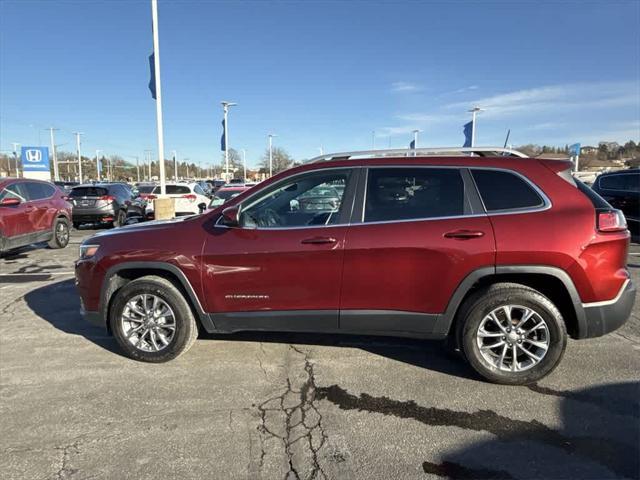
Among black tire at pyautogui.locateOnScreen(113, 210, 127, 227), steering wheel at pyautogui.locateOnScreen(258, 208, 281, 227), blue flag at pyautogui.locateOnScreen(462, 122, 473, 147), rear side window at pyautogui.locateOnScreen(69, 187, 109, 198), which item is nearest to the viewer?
steering wheel at pyautogui.locateOnScreen(258, 208, 281, 227)

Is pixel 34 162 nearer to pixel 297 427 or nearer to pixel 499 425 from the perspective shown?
pixel 297 427

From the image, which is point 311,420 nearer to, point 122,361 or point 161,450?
point 161,450

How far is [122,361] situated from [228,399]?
136cm

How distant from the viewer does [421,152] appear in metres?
3.65

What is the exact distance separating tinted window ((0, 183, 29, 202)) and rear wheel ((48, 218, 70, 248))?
3.38ft

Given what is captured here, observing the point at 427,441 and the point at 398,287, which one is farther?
the point at 398,287

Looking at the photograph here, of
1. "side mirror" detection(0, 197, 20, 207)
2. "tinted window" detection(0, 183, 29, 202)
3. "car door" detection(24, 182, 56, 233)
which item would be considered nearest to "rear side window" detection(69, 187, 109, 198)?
"car door" detection(24, 182, 56, 233)

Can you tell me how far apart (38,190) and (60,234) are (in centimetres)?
117

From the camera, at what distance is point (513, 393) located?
3.30 meters

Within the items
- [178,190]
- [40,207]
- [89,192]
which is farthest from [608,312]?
[178,190]

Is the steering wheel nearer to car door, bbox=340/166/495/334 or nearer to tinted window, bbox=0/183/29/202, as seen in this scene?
car door, bbox=340/166/495/334

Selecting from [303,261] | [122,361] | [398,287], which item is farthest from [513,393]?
[122,361]

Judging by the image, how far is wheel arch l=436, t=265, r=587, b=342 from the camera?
3.20m

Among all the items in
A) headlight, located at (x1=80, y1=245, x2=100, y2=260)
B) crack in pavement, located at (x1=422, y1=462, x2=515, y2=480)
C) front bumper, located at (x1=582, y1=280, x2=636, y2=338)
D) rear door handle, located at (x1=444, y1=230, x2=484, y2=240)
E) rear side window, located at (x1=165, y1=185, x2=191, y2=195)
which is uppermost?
rear side window, located at (x1=165, y1=185, x2=191, y2=195)
